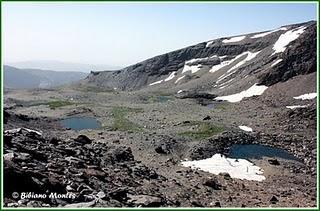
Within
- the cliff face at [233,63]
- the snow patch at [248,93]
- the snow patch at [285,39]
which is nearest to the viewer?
the snow patch at [248,93]

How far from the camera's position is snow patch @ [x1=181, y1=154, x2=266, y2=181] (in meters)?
45.7

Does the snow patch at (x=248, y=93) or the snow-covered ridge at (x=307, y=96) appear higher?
the snow-covered ridge at (x=307, y=96)

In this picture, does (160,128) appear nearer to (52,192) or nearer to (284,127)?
(284,127)

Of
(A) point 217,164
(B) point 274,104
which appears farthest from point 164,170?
(B) point 274,104

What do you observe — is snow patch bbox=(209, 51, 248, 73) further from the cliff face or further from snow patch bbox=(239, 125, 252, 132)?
snow patch bbox=(239, 125, 252, 132)

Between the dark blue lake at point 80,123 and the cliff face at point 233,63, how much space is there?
45610 millimetres

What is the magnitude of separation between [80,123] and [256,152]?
133 feet

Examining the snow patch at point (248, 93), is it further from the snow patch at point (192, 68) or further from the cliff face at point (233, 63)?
the snow patch at point (192, 68)

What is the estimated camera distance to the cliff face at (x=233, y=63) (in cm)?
10688

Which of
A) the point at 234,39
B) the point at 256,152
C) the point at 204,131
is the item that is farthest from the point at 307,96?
the point at 234,39

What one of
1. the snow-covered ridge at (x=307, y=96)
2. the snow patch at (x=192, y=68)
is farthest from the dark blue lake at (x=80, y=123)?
the snow patch at (x=192, y=68)

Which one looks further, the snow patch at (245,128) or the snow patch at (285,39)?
the snow patch at (285,39)

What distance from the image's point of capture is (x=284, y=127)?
231 feet

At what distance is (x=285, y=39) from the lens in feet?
447
